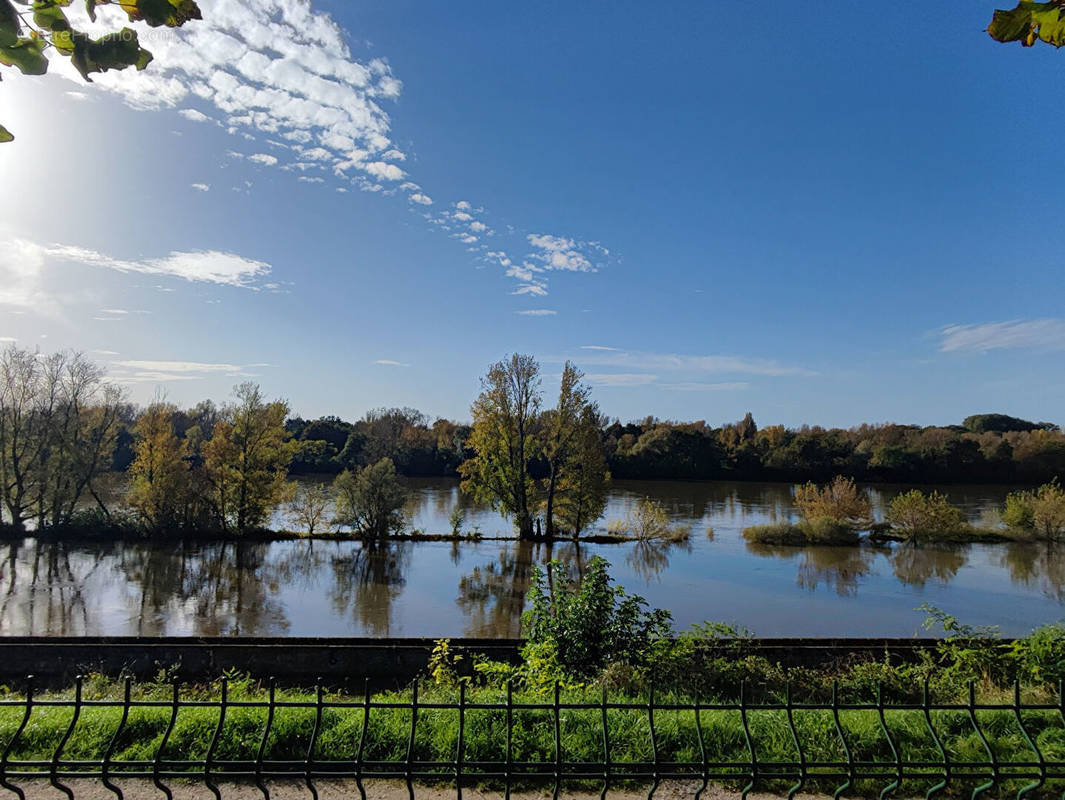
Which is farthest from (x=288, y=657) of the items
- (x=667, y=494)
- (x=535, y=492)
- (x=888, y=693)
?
(x=667, y=494)

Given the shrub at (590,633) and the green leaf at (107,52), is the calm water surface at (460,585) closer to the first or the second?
the shrub at (590,633)

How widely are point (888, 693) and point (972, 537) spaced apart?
2771 centimetres

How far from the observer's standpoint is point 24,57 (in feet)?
5.59

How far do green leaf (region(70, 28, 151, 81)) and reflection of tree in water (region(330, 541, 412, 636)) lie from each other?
47.1 ft

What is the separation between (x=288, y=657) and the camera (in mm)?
10305

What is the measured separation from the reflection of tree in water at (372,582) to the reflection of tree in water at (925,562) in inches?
723

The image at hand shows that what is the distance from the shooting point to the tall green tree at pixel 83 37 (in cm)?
157

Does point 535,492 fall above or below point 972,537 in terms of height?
above

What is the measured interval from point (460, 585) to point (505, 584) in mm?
1626

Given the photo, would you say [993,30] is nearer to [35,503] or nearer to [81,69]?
[81,69]

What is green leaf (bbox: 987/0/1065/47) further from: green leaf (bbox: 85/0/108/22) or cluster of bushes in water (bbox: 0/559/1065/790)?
cluster of bushes in water (bbox: 0/559/1065/790)

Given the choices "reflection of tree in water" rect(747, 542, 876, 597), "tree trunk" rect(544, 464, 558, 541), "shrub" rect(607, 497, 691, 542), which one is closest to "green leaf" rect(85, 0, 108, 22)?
"reflection of tree in water" rect(747, 542, 876, 597)

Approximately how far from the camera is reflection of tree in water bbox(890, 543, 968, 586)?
2177cm

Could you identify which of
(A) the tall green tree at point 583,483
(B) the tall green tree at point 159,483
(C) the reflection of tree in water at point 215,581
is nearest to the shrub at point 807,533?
(A) the tall green tree at point 583,483
